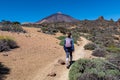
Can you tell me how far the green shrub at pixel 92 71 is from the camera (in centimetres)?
855

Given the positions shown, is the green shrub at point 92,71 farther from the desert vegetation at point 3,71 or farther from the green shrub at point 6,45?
the green shrub at point 6,45

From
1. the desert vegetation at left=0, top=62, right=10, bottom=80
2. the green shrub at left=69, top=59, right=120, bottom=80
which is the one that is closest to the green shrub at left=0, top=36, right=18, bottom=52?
the desert vegetation at left=0, top=62, right=10, bottom=80

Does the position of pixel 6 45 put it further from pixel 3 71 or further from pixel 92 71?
pixel 92 71

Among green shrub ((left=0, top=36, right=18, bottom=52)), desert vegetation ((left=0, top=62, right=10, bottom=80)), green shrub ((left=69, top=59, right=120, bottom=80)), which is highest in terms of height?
green shrub ((left=0, top=36, right=18, bottom=52))

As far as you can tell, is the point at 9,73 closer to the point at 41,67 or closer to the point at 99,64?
the point at 41,67

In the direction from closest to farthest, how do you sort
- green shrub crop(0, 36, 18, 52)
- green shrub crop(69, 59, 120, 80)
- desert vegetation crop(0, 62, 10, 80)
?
green shrub crop(69, 59, 120, 80)
desert vegetation crop(0, 62, 10, 80)
green shrub crop(0, 36, 18, 52)

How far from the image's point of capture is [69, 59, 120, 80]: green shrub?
28.1ft

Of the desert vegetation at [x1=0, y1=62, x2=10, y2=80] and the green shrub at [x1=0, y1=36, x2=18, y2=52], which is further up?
the green shrub at [x1=0, y1=36, x2=18, y2=52]

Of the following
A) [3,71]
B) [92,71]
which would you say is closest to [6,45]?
[3,71]

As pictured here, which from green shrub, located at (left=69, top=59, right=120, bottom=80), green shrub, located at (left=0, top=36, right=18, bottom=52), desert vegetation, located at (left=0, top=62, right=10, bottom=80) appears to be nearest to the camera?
green shrub, located at (left=69, top=59, right=120, bottom=80)

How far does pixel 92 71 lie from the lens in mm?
8828

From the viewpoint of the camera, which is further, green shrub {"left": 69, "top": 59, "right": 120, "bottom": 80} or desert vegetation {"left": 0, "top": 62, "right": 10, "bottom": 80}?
desert vegetation {"left": 0, "top": 62, "right": 10, "bottom": 80}

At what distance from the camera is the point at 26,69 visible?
12.1 meters

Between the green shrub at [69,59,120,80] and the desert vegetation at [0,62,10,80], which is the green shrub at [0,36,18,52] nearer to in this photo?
the desert vegetation at [0,62,10,80]
